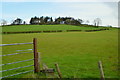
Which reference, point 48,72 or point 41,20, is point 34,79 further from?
point 41,20

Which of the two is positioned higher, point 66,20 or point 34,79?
point 66,20

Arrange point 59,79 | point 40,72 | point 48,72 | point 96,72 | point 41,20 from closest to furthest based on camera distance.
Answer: point 59,79 < point 48,72 < point 40,72 < point 96,72 < point 41,20

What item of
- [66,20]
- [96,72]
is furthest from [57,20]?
[96,72]

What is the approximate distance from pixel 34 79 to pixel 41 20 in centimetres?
11882

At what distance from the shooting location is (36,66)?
322 inches

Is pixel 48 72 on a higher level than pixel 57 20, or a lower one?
lower

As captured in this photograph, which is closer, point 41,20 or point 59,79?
point 59,79

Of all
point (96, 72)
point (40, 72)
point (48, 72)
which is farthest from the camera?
point (96, 72)

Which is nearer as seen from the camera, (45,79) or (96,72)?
(45,79)

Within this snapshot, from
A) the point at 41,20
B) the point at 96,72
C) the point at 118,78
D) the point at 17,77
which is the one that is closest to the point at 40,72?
the point at 17,77

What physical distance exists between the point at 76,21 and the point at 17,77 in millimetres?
121589

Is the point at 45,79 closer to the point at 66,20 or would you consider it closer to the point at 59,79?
the point at 59,79

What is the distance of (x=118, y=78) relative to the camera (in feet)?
24.9

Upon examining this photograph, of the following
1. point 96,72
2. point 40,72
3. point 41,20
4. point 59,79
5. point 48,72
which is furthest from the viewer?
point 41,20
